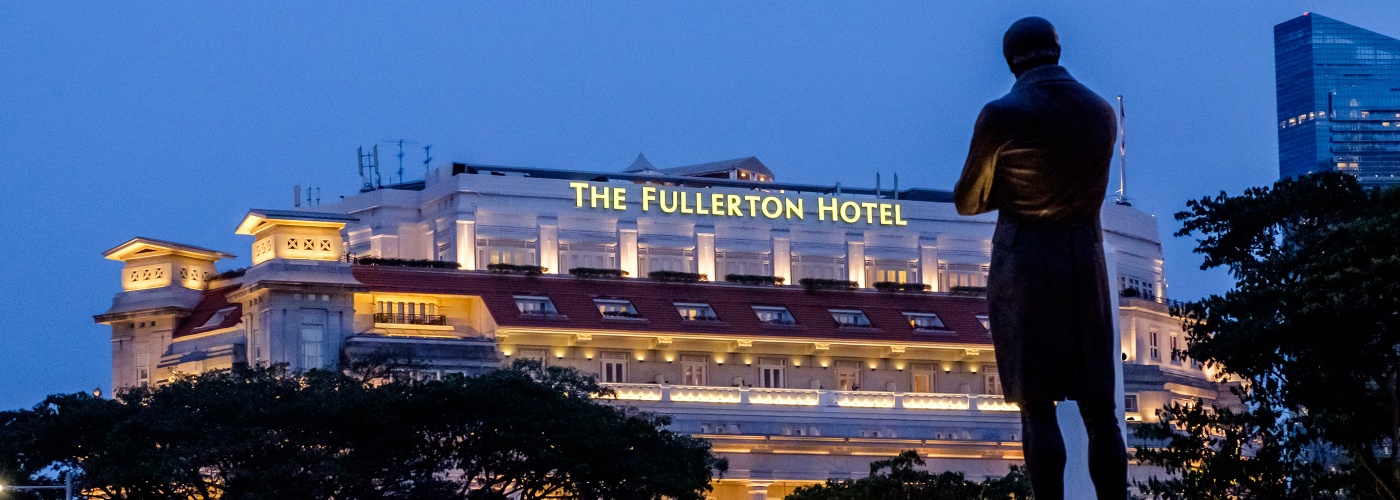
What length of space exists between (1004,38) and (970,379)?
100m

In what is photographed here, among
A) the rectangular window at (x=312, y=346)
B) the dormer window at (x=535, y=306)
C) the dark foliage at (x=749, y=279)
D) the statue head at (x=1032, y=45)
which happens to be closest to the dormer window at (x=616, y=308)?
the dormer window at (x=535, y=306)

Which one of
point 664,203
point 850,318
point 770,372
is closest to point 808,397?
point 770,372

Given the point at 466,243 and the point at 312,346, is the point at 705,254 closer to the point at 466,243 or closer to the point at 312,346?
the point at 466,243

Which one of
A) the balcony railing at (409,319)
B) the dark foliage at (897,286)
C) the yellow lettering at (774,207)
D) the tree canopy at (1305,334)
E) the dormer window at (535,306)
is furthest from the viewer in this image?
the yellow lettering at (774,207)

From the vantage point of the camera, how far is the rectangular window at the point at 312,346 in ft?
342

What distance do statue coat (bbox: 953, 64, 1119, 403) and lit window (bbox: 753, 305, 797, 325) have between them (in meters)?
96.5

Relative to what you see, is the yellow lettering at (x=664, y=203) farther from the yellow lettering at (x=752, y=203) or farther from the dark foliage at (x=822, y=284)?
the dark foliage at (x=822, y=284)

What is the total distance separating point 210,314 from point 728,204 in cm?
2546

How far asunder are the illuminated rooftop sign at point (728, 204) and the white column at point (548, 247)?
6.59 feet

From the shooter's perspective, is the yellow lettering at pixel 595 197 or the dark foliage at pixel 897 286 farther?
the dark foliage at pixel 897 286

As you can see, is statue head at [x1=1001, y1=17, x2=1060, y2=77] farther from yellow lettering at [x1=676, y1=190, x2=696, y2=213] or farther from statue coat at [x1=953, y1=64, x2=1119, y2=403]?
yellow lettering at [x1=676, y1=190, x2=696, y2=213]

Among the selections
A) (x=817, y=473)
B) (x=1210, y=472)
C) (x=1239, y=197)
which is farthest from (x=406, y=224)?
(x=1210, y=472)

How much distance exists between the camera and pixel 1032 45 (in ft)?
57.3

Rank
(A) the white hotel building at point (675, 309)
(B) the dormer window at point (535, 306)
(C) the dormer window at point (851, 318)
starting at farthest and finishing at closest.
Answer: (C) the dormer window at point (851, 318) < (B) the dormer window at point (535, 306) < (A) the white hotel building at point (675, 309)
